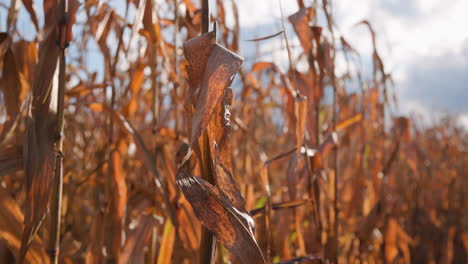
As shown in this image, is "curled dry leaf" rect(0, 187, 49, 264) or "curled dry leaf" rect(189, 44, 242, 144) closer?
"curled dry leaf" rect(189, 44, 242, 144)

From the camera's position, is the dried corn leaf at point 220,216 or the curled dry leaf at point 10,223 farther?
the curled dry leaf at point 10,223

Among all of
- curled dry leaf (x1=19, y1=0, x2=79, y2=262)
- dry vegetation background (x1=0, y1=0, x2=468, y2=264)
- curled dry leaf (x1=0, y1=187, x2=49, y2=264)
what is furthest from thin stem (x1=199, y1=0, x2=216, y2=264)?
curled dry leaf (x1=0, y1=187, x2=49, y2=264)

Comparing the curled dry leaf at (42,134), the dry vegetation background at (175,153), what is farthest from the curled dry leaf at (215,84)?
the curled dry leaf at (42,134)

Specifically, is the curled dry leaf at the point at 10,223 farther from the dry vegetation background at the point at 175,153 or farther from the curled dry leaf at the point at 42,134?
the curled dry leaf at the point at 42,134

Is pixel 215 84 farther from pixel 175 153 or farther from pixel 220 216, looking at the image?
pixel 175 153

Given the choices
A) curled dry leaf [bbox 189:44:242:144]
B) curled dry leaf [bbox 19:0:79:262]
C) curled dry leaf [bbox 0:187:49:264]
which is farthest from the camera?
curled dry leaf [bbox 0:187:49:264]

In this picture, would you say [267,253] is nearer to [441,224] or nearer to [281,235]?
[281,235]

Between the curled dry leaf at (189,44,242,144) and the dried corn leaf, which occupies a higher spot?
the curled dry leaf at (189,44,242,144)

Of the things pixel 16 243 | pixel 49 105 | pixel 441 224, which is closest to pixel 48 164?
pixel 49 105

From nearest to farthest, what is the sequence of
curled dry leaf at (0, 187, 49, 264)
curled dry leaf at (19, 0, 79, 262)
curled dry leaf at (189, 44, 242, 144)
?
curled dry leaf at (189, 44, 242, 144) < curled dry leaf at (19, 0, 79, 262) < curled dry leaf at (0, 187, 49, 264)

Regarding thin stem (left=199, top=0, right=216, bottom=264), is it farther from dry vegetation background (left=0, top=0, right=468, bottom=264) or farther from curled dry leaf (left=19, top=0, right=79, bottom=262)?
curled dry leaf (left=19, top=0, right=79, bottom=262)

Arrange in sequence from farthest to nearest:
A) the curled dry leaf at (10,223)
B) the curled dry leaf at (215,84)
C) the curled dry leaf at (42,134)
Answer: the curled dry leaf at (10,223), the curled dry leaf at (42,134), the curled dry leaf at (215,84)

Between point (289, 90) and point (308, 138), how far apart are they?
0.50 ft

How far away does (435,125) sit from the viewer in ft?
12.2
